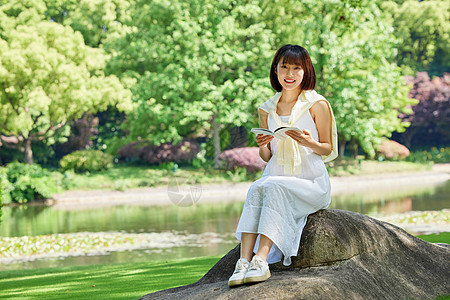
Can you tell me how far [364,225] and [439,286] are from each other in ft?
2.36

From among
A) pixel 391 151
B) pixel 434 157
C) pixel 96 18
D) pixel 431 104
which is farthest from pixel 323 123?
pixel 431 104

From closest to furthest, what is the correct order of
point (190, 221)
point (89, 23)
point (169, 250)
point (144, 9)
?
1. point (169, 250)
2. point (190, 221)
3. point (144, 9)
4. point (89, 23)

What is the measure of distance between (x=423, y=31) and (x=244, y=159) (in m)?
22.5

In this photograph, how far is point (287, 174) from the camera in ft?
12.1

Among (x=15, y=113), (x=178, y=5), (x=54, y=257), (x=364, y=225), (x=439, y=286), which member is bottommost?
(x=54, y=257)

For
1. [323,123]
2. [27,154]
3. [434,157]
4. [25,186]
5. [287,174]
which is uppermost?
[323,123]

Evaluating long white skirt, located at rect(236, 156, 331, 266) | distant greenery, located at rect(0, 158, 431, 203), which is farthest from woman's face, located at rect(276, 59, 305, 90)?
distant greenery, located at rect(0, 158, 431, 203)

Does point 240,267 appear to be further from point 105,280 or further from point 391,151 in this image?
point 391,151

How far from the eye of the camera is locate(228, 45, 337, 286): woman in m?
3.34

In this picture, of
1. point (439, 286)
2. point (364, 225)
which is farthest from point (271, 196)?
point (439, 286)

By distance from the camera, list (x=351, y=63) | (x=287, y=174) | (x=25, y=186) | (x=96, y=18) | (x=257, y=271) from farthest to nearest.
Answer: (x=96, y=18) → (x=351, y=63) → (x=25, y=186) → (x=287, y=174) → (x=257, y=271)

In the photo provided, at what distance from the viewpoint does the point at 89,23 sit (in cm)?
3108

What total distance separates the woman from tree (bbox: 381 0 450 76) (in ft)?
116

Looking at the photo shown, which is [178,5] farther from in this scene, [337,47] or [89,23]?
[89,23]
